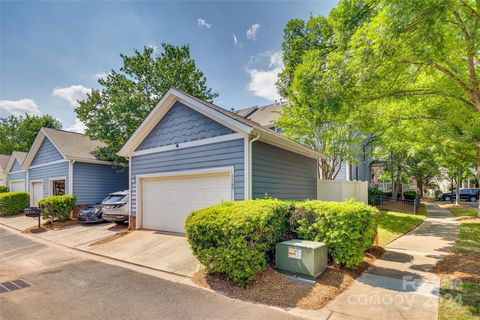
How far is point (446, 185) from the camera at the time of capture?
4291cm

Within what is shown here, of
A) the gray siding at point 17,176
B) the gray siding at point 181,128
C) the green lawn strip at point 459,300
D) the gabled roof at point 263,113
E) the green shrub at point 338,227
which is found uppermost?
the gabled roof at point 263,113

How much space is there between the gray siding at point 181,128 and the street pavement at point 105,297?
4617 mm

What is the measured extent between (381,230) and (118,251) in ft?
34.5

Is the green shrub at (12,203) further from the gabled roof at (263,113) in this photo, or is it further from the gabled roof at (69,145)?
the gabled roof at (263,113)

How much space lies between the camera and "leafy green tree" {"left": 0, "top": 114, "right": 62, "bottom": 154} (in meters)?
40.4

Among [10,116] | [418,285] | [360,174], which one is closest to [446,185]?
[360,174]

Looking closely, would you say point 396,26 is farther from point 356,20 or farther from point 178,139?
point 178,139

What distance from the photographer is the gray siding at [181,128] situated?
28.9 feet

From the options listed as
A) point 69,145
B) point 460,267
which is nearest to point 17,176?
point 69,145

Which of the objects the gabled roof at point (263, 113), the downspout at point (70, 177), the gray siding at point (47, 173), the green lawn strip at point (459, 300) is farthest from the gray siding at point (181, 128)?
the gabled roof at point (263, 113)

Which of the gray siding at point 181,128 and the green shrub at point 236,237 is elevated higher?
the gray siding at point 181,128

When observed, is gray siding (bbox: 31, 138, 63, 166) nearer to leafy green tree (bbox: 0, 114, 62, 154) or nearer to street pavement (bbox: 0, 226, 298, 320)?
street pavement (bbox: 0, 226, 298, 320)

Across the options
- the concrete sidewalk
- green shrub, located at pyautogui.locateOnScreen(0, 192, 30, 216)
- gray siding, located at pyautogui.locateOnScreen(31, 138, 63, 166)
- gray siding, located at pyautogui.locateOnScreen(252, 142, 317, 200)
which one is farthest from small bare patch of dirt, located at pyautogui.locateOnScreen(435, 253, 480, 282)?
green shrub, located at pyautogui.locateOnScreen(0, 192, 30, 216)

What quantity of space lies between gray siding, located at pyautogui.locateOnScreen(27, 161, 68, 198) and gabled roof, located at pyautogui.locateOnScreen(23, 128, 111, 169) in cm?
82
